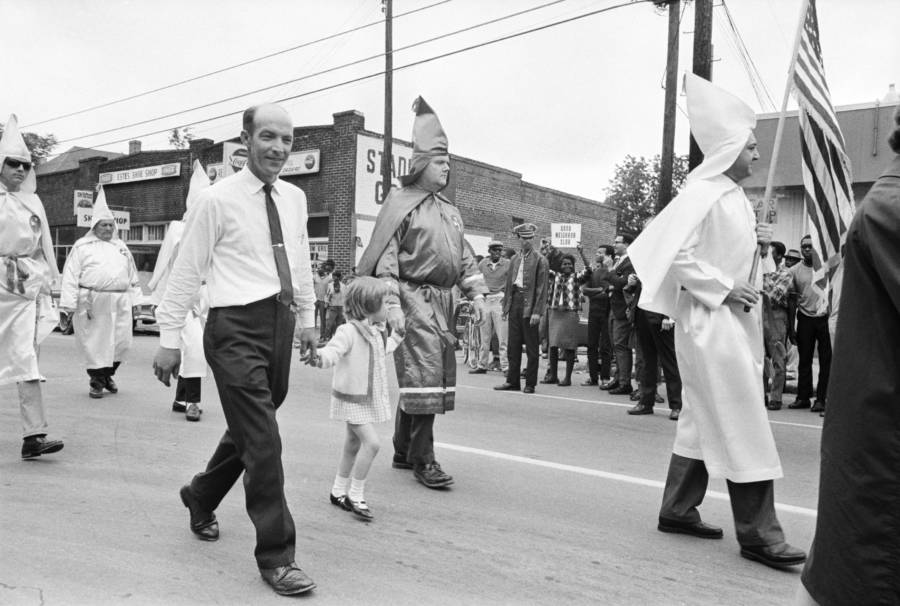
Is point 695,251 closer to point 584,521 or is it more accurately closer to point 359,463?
point 584,521

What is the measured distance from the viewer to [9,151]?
19.2 ft

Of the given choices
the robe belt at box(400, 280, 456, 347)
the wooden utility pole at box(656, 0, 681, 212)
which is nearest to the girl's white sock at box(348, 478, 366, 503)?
the robe belt at box(400, 280, 456, 347)

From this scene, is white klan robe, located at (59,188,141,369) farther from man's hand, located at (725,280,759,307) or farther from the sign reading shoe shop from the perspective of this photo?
the sign reading shoe shop

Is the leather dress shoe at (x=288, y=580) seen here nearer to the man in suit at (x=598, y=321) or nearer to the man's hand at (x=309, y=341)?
the man's hand at (x=309, y=341)

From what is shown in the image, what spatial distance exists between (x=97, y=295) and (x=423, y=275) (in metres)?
5.28

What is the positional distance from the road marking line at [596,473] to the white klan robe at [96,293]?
175 inches

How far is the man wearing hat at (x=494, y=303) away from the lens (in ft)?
44.5

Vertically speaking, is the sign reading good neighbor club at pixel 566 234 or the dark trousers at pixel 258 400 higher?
the sign reading good neighbor club at pixel 566 234

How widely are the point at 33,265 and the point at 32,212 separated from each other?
1.28 feet

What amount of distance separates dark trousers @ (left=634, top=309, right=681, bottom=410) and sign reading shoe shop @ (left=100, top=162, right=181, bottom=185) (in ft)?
80.1

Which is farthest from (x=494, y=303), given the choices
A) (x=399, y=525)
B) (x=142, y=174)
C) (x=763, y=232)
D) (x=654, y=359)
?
(x=142, y=174)

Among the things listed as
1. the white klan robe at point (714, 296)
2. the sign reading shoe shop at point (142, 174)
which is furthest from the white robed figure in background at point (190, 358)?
the sign reading shoe shop at point (142, 174)

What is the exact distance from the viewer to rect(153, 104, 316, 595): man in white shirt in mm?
3467

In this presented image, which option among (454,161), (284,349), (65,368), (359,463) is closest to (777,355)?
(359,463)
